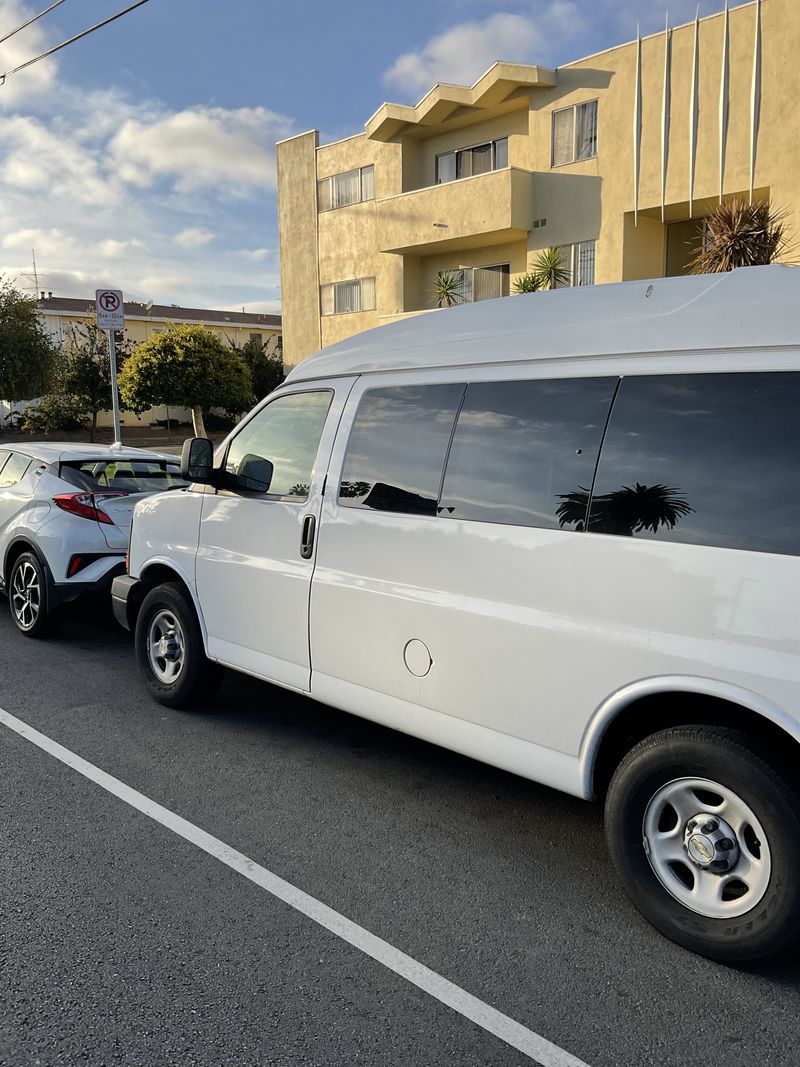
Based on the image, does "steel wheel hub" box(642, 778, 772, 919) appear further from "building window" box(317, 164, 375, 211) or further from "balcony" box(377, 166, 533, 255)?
"building window" box(317, 164, 375, 211)

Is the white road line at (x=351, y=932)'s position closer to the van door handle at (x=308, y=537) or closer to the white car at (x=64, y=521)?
the van door handle at (x=308, y=537)

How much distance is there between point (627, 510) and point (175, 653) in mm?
3318

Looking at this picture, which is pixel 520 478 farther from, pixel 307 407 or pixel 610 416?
pixel 307 407

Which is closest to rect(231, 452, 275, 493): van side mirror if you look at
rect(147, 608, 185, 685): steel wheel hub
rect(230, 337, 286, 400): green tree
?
rect(147, 608, 185, 685): steel wheel hub

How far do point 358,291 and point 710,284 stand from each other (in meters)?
23.0

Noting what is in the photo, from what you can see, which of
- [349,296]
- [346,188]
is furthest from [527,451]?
[346,188]

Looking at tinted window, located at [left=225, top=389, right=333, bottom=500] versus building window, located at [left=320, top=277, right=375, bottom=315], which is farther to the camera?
building window, located at [left=320, top=277, right=375, bottom=315]

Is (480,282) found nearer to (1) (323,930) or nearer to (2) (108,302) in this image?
(2) (108,302)

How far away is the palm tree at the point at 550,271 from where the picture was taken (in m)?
17.9

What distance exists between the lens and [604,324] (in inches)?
124

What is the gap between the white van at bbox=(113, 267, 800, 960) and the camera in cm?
266

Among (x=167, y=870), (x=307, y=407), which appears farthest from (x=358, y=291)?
(x=167, y=870)

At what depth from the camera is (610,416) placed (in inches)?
120

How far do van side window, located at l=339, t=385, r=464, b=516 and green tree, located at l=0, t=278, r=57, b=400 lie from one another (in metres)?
24.6
